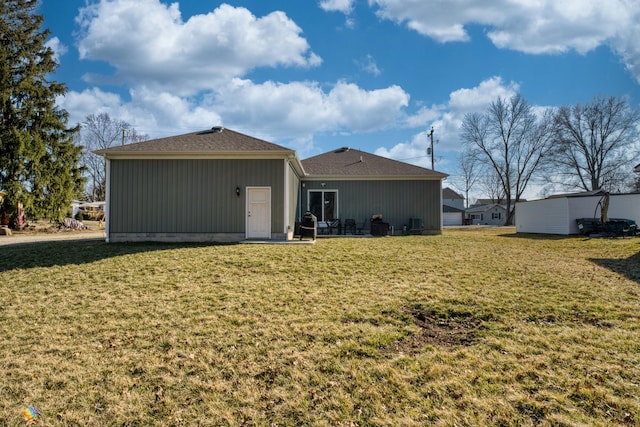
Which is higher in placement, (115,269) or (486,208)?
(486,208)

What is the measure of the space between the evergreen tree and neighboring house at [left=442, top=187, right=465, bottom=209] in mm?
47468

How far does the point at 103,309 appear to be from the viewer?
5141mm

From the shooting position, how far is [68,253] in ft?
30.0

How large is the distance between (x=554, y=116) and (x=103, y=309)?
39689mm

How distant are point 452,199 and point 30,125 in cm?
5148

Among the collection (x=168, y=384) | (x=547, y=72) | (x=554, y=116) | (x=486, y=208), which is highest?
(x=554, y=116)

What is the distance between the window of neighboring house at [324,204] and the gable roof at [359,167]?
2.42ft

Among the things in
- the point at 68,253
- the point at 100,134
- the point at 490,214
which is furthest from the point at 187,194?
the point at 490,214

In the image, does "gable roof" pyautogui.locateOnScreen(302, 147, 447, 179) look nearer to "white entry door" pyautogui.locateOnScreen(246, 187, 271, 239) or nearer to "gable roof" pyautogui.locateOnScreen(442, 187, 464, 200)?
"white entry door" pyautogui.locateOnScreen(246, 187, 271, 239)

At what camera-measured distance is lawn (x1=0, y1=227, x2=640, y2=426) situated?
2.76 metres

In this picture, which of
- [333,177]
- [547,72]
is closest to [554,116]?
[547,72]

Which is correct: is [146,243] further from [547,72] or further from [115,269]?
[547,72]

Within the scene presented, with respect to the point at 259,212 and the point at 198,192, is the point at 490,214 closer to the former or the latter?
the point at 259,212

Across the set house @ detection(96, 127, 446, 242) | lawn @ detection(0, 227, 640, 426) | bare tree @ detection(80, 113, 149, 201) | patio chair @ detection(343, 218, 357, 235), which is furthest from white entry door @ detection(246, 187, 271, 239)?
bare tree @ detection(80, 113, 149, 201)
